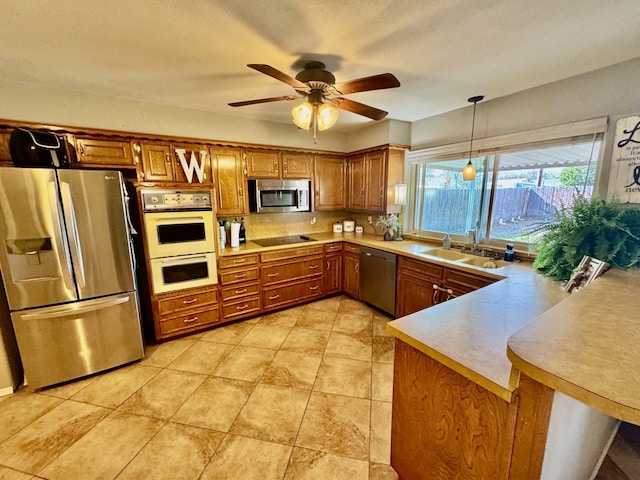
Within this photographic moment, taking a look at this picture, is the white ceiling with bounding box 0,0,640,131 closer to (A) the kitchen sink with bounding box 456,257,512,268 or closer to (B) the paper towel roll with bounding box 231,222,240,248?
(B) the paper towel roll with bounding box 231,222,240,248

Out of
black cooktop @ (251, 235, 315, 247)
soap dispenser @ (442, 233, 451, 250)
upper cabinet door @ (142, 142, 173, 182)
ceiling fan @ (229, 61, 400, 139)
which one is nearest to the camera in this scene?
ceiling fan @ (229, 61, 400, 139)

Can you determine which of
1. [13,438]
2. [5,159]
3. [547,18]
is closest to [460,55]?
[547,18]

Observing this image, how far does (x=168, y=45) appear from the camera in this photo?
5.80ft

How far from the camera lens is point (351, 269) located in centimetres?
389

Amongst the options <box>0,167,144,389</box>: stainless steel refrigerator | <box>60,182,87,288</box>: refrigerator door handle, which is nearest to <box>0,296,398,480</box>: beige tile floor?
<box>0,167,144,389</box>: stainless steel refrigerator

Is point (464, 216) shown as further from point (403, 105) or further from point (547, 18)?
point (547, 18)

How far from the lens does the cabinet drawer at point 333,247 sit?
3.86m

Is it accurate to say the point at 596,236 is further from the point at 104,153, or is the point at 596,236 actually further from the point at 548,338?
the point at 104,153

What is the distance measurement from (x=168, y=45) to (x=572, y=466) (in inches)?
126

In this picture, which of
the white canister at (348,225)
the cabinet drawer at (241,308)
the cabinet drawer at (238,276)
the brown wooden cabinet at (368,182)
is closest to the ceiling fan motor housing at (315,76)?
the brown wooden cabinet at (368,182)

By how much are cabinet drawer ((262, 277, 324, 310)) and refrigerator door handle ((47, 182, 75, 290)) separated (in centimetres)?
187

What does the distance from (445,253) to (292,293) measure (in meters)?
2.04

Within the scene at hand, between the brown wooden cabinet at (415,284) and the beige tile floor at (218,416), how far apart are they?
0.54 m

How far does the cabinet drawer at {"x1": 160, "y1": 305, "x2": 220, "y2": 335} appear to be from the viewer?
286 cm
